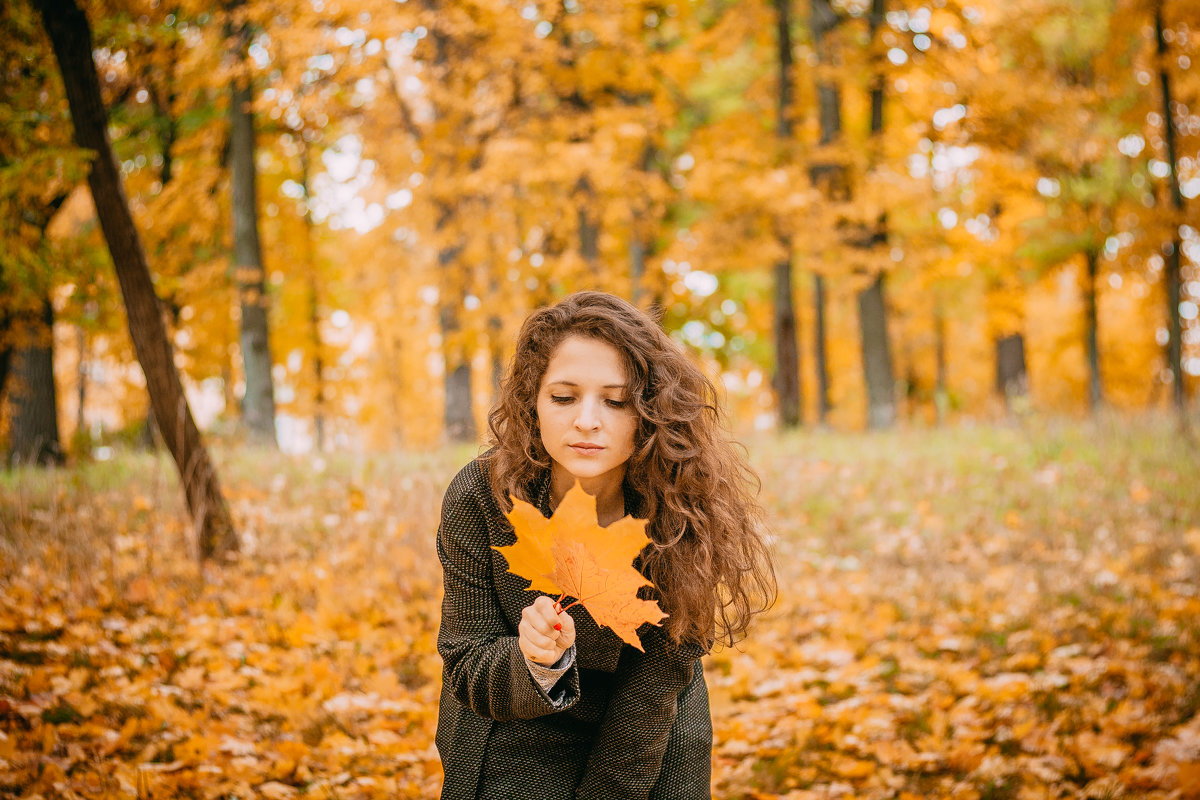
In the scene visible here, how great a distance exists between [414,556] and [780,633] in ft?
7.12

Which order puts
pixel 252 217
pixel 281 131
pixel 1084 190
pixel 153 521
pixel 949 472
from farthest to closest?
pixel 1084 190 < pixel 281 131 < pixel 252 217 < pixel 949 472 < pixel 153 521

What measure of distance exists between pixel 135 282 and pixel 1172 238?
8.59 m

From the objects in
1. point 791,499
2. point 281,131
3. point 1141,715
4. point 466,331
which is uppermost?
point 281,131

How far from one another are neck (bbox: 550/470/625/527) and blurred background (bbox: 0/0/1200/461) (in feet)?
12.0

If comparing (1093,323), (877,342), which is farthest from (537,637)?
(1093,323)

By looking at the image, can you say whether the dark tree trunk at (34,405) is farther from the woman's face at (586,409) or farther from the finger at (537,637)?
the finger at (537,637)

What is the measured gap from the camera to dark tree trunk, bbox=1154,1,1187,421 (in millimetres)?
7230

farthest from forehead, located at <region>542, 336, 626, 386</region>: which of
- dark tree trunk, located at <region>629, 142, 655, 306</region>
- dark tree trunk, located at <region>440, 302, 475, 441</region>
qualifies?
dark tree trunk, located at <region>629, 142, 655, 306</region>

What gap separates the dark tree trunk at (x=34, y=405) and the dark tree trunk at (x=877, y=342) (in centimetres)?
945

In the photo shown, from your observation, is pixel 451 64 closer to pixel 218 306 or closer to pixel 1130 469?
pixel 218 306

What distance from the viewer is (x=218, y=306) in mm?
11375

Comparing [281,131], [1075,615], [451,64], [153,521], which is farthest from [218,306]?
[1075,615]

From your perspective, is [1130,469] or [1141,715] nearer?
[1141,715]

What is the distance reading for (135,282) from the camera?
4324mm
